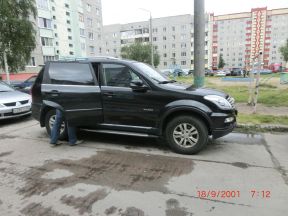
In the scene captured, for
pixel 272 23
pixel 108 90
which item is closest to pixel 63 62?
pixel 108 90

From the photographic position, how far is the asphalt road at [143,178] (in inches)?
113

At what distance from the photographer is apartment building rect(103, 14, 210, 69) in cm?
7269

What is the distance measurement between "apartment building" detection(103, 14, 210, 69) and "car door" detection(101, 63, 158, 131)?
68.1 metres

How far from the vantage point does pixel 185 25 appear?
72.4 meters

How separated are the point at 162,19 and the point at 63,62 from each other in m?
74.8

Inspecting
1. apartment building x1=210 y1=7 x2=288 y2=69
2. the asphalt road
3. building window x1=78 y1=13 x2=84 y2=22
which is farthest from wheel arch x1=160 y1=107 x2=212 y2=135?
apartment building x1=210 y1=7 x2=288 y2=69

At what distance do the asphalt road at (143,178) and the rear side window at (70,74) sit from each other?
1.43 meters

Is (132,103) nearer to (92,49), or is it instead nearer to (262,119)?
(262,119)

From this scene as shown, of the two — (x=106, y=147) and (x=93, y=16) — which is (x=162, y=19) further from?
(x=106, y=147)

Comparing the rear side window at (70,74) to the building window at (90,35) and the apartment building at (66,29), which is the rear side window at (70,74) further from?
the building window at (90,35)

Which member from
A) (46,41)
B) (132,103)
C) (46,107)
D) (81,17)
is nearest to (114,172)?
(132,103)

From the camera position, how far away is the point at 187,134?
4.48 metres

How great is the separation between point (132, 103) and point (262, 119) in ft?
13.4

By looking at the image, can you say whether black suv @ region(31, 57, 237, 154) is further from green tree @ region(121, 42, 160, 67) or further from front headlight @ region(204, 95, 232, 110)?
green tree @ region(121, 42, 160, 67)
